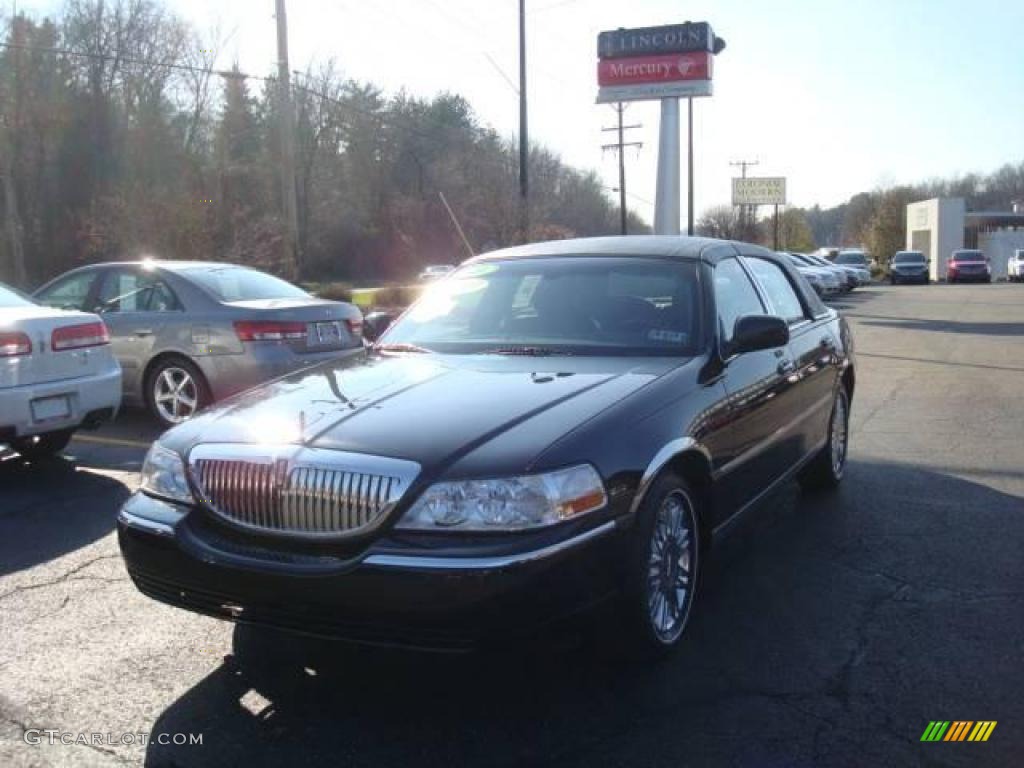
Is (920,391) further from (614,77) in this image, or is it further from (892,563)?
(614,77)

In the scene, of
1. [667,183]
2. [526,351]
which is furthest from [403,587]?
[667,183]

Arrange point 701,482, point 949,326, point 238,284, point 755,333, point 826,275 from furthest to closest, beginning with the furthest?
point 826,275 < point 949,326 < point 238,284 < point 755,333 < point 701,482

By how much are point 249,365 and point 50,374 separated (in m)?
1.80

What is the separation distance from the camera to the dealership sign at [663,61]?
32.1 meters

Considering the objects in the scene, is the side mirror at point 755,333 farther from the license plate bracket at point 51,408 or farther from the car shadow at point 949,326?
the car shadow at point 949,326

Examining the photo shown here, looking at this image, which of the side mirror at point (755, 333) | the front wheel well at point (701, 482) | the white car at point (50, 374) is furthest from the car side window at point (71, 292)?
the front wheel well at point (701, 482)

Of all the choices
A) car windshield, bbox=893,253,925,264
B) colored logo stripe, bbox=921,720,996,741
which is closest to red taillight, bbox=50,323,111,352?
colored logo stripe, bbox=921,720,996,741

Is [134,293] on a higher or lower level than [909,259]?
higher

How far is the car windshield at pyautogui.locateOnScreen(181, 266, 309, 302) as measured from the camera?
8.63 metres

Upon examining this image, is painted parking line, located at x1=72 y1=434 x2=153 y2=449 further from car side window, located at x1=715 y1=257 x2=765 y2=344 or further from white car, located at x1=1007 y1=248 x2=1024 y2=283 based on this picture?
white car, located at x1=1007 y1=248 x2=1024 y2=283

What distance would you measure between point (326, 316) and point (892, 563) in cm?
541

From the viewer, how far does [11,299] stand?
7.16 meters

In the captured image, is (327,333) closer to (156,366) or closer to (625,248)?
(156,366)

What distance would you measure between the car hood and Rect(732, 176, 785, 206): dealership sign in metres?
73.5
